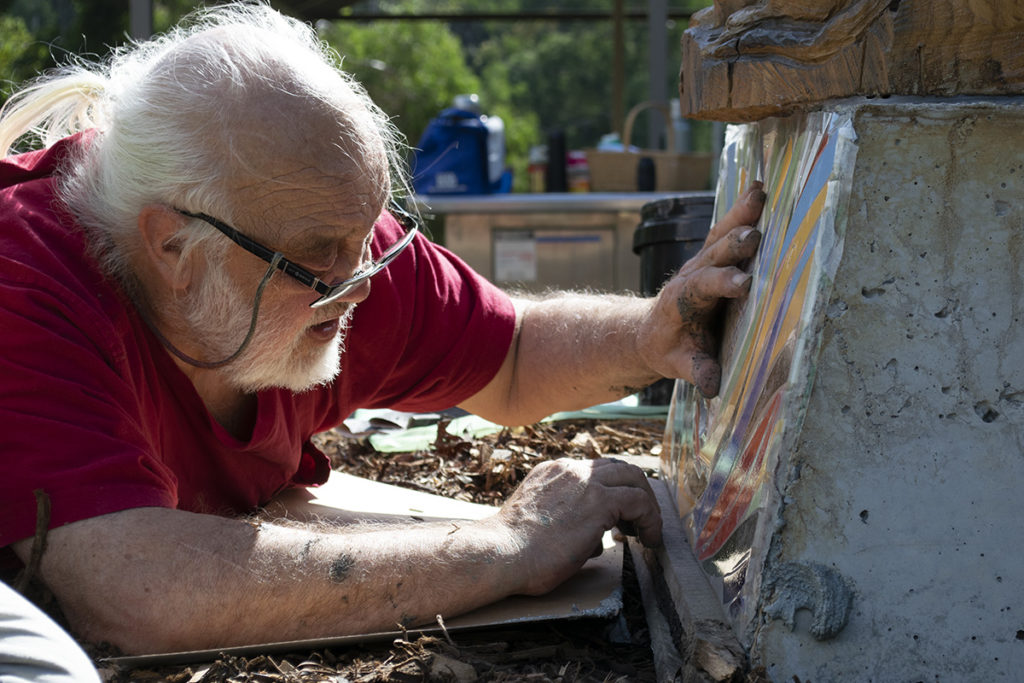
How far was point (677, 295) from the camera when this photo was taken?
2.28 m

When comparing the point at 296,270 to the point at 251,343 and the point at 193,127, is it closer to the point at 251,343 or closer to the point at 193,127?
the point at 251,343

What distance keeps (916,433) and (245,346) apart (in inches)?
54.9

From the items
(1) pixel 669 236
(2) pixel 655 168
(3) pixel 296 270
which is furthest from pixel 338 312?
(2) pixel 655 168

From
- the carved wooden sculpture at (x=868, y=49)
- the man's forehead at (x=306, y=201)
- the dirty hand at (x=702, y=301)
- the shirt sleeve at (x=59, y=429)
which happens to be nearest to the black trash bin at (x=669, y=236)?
the dirty hand at (x=702, y=301)

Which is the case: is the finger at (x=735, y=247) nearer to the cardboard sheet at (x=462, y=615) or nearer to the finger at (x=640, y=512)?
the finger at (x=640, y=512)

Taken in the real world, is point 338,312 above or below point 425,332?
above

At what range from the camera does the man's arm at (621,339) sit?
2.16m

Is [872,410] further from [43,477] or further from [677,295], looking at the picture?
[43,477]

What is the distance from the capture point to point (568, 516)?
215cm

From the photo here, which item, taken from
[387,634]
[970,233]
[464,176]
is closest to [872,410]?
[970,233]

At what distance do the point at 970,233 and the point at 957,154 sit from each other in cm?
12

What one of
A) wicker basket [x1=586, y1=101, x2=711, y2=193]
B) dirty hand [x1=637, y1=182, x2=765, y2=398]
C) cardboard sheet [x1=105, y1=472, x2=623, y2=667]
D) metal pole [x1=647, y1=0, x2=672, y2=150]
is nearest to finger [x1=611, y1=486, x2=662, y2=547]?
cardboard sheet [x1=105, y1=472, x2=623, y2=667]

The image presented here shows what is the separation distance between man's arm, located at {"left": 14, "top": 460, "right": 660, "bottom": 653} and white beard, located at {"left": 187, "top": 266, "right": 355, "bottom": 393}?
0.49 metres

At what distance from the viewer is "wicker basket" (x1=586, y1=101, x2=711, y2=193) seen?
23.2 feet
